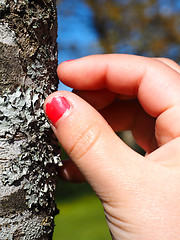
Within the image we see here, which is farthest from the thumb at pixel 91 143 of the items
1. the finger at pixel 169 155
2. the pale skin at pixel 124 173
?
the finger at pixel 169 155

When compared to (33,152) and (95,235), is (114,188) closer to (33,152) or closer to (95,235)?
(33,152)

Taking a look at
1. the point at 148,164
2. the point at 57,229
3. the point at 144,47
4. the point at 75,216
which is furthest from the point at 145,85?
the point at 144,47

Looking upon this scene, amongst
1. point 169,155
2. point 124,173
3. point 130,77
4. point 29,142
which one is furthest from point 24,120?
point 130,77

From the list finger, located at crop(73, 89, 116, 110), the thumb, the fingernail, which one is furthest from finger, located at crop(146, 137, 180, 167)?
finger, located at crop(73, 89, 116, 110)

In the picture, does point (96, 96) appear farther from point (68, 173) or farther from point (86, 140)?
point (86, 140)

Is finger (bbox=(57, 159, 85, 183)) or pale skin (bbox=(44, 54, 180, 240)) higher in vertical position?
pale skin (bbox=(44, 54, 180, 240))

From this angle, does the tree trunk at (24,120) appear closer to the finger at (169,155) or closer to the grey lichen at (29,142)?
the grey lichen at (29,142)

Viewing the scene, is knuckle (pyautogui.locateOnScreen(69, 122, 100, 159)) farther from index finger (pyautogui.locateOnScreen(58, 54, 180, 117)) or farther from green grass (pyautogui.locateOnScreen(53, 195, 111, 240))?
green grass (pyautogui.locateOnScreen(53, 195, 111, 240))
